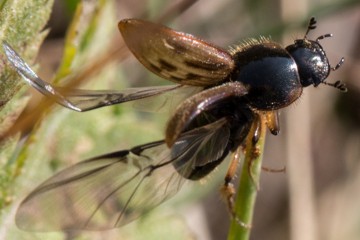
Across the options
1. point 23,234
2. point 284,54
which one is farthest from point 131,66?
point 284,54

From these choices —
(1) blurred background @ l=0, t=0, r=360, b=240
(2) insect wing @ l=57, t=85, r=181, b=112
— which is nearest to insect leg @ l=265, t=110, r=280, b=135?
(2) insect wing @ l=57, t=85, r=181, b=112

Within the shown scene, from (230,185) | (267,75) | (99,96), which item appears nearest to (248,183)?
(230,185)

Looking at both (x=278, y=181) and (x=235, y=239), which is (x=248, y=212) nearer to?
(x=235, y=239)

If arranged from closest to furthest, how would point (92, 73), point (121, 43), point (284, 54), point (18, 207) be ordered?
point (284, 54)
point (18, 207)
point (92, 73)
point (121, 43)

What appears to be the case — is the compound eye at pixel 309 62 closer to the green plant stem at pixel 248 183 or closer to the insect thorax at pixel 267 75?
the insect thorax at pixel 267 75

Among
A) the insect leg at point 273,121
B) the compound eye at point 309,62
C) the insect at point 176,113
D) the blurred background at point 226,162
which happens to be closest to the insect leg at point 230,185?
the insect at point 176,113

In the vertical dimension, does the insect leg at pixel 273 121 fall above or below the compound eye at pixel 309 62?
below

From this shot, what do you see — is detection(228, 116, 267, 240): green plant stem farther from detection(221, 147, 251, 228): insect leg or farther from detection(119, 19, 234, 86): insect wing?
detection(119, 19, 234, 86): insect wing

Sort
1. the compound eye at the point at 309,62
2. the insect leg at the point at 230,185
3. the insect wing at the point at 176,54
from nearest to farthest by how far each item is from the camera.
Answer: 1. the insect wing at the point at 176,54
2. the compound eye at the point at 309,62
3. the insect leg at the point at 230,185
